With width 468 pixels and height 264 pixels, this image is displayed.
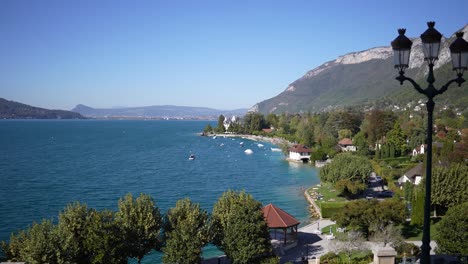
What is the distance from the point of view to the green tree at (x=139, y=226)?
68.2 feet

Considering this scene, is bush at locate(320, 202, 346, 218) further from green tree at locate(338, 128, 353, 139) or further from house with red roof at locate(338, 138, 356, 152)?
green tree at locate(338, 128, 353, 139)

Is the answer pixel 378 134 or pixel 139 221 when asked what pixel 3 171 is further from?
pixel 378 134

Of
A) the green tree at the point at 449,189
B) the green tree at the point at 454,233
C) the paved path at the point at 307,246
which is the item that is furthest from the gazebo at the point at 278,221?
the green tree at the point at 449,189

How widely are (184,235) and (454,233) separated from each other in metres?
13.1

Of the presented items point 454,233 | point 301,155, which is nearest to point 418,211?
point 454,233

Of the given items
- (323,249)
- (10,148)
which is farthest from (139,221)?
(10,148)

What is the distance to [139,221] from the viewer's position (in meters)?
21.5

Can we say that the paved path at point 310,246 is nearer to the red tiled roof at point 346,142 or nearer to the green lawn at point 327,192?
the green lawn at point 327,192

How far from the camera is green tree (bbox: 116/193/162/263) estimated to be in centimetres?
2080

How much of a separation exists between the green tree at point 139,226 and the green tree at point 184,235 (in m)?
0.74

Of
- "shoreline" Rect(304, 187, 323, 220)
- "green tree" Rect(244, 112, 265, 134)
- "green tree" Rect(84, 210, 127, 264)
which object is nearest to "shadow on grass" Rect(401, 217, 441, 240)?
"shoreline" Rect(304, 187, 323, 220)

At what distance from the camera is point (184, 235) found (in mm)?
20281

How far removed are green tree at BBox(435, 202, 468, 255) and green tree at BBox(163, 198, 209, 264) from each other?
11923 millimetres

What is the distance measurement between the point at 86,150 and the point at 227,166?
39281mm
